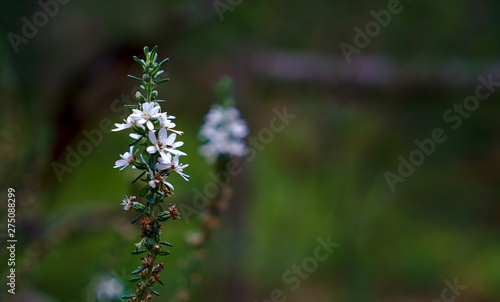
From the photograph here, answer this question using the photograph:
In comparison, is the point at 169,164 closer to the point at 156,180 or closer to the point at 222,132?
the point at 156,180

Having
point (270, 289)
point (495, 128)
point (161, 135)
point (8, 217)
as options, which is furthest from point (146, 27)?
point (495, 128)

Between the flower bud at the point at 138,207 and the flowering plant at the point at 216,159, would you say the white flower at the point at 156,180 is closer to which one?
the flower bud at the point at 138,207

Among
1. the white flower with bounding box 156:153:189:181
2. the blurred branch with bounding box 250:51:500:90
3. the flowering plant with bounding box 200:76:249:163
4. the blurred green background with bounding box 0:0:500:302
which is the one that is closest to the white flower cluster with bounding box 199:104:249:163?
the flowering plant with bounding box 200:76:249:163

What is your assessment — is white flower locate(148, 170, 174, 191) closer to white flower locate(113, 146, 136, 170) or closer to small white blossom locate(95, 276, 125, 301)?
white flower locate(113, 146, 136, 170)

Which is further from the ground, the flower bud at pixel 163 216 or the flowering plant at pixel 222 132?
the flowering plant at pixel 222 132

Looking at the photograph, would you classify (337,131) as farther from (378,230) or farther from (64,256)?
(64,256)

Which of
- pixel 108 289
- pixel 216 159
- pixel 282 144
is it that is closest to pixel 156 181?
pixel 216 159

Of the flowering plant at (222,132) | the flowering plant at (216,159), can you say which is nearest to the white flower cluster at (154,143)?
the flowering plant at (216,159)
